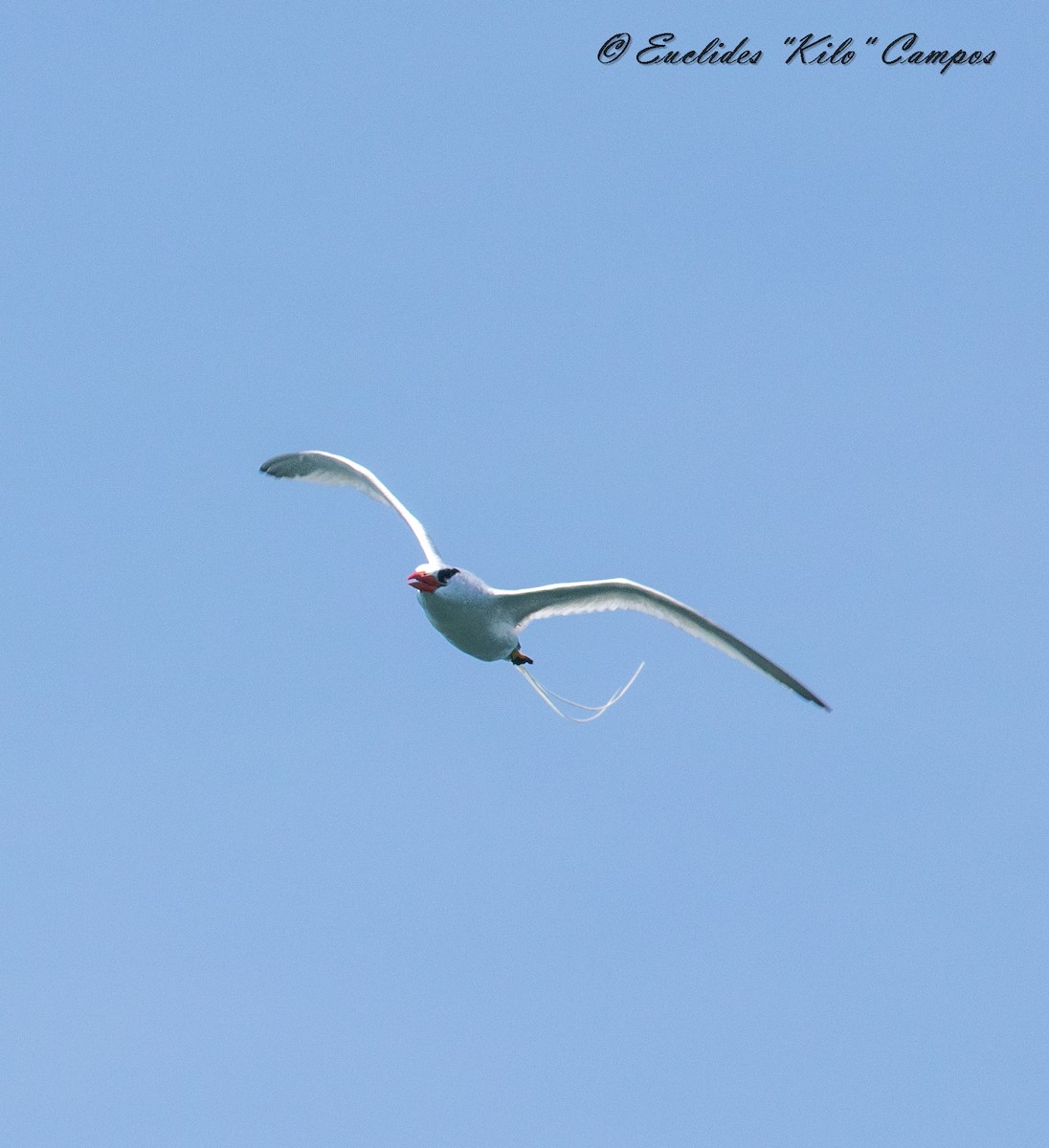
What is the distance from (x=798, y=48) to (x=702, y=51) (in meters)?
2.06

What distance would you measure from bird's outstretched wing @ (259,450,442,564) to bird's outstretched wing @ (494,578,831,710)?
10.4ft

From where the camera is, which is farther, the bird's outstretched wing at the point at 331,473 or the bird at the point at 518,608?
the bird's outstretched wing at the point at 331,473

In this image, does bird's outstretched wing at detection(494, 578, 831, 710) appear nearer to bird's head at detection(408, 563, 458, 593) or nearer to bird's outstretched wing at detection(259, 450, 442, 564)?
bird's head at detection(408, 563, 458, 593)

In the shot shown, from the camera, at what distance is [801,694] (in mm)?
33188

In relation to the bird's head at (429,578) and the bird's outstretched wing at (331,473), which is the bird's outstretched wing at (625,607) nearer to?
the bird's head at (429,578)

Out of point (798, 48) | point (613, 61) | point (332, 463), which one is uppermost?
point (798, 48)

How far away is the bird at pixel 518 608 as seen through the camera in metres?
33.6

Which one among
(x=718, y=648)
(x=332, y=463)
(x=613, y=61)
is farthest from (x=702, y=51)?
(x=718, y=648)

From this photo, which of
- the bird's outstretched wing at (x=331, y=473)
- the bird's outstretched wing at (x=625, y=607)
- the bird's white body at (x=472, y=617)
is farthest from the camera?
the bird's outstretched wing at (x=331, y=473)

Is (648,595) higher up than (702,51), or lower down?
lower down

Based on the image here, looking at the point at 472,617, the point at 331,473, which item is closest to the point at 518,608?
the point at 472,617

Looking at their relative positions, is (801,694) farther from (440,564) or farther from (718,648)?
(440,564)

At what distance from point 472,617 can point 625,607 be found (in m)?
2.71

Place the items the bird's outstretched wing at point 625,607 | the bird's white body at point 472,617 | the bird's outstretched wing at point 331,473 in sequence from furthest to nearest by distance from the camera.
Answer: the bird's outstretched wing at point 331,473, the bird's white body at point 472,617, the bird's outstretched wing at point 625,607
